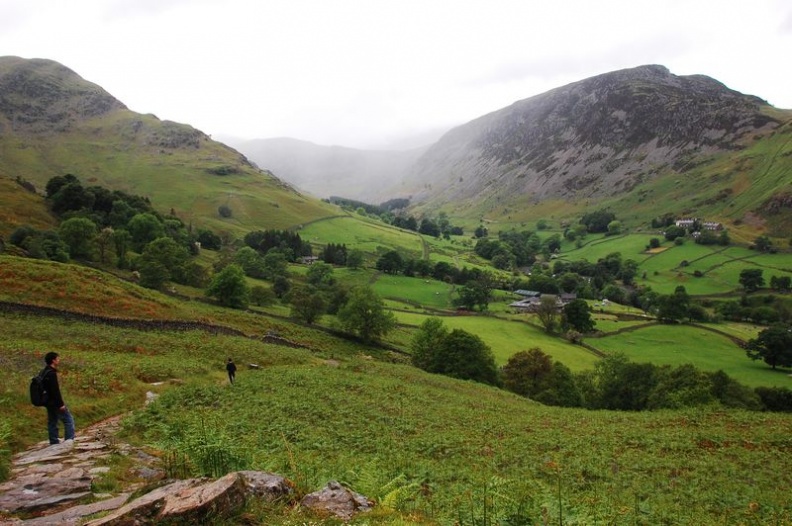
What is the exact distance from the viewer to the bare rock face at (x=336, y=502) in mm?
9134

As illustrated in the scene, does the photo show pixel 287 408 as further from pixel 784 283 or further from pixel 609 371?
pixel 784 283

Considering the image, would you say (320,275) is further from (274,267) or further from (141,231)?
(141,231)

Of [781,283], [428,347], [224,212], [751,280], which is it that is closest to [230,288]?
[428,347]

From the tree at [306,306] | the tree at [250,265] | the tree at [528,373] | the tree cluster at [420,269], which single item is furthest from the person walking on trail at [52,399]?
the tree cluster at [420,269]

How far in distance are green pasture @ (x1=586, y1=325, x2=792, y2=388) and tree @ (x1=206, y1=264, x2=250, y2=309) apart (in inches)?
2765

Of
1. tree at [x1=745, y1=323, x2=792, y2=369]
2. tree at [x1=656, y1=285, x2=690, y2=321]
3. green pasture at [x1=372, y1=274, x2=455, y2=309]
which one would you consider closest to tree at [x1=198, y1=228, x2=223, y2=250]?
green pasture at [x1=372, y1=274, x2=455, y2=309]

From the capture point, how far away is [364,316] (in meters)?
69.1

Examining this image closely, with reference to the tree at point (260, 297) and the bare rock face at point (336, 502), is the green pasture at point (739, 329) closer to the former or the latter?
the tree at point (260, 297)

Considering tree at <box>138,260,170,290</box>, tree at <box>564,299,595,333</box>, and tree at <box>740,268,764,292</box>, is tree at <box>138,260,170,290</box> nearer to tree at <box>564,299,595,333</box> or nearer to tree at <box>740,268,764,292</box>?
tree at <box>564,299,595,333</box>

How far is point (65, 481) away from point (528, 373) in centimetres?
5916

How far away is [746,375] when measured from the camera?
79.1 metres

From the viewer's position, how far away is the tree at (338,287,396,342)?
68.8 metres

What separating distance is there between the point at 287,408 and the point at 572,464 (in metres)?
16.0

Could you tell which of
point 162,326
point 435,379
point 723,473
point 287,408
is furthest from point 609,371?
point 162,326
